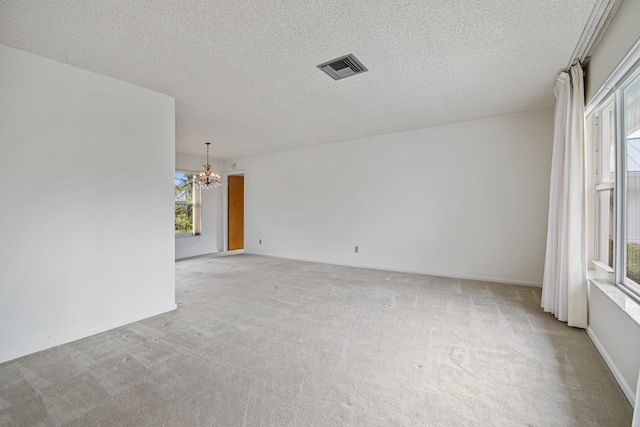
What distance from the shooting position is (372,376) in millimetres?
1910

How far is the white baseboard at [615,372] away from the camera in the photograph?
163 centimetres

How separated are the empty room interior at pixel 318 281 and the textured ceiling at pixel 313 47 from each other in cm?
2

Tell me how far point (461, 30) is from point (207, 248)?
7.03 meters

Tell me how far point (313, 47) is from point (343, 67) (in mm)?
450

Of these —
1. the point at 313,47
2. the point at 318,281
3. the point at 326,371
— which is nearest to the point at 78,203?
the point at 313,47

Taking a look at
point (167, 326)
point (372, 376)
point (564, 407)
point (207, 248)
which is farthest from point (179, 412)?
point (207, 248)

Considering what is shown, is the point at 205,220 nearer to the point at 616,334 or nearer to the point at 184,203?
the point at 184,203

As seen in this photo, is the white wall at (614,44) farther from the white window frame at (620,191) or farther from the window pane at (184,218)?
the window pane at (184,218)

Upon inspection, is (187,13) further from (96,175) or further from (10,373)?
(10,373)

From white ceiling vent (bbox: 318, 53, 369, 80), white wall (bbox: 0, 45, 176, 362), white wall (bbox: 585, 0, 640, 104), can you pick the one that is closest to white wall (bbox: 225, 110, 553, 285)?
white wall (bbox: 585, 0, 640, 104)

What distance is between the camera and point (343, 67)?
2.70 metres

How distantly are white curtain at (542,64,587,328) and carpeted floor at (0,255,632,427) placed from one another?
26 cm

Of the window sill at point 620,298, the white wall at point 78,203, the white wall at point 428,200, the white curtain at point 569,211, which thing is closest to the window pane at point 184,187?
the white wall at point 428,200

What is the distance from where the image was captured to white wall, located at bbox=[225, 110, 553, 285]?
4.09 m
